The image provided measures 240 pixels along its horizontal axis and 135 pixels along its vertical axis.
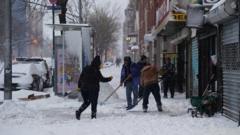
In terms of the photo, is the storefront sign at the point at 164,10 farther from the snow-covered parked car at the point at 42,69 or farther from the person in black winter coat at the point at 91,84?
the person in black winter coat at the point at 91,84

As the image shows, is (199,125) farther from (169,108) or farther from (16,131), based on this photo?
(169,108)

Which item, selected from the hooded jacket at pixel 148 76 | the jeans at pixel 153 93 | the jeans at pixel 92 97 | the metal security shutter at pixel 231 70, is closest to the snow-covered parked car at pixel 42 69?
the hooded jacket at pixel 148 76

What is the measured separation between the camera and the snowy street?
1170 cm

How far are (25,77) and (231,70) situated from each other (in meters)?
15.1

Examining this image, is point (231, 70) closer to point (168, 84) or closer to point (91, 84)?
point (91, 84)

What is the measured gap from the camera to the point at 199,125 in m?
12.6

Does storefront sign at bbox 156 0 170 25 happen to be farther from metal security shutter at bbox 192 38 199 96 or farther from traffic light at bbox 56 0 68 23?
traffic light at bbox 56 0 68 23

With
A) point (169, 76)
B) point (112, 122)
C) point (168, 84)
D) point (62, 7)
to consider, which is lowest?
point (112, 122)

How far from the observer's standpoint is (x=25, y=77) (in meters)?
27.3

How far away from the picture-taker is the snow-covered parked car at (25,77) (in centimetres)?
2711

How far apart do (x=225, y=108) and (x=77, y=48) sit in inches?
362

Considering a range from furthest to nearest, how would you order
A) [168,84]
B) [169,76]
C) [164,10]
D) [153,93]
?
[164,10]
[169,76]
[168,84]
[153,93]

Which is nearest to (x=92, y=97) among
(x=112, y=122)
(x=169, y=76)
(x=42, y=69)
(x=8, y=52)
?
(x=112, y=122)

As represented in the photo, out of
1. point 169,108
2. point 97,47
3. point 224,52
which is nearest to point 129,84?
point 169,108
